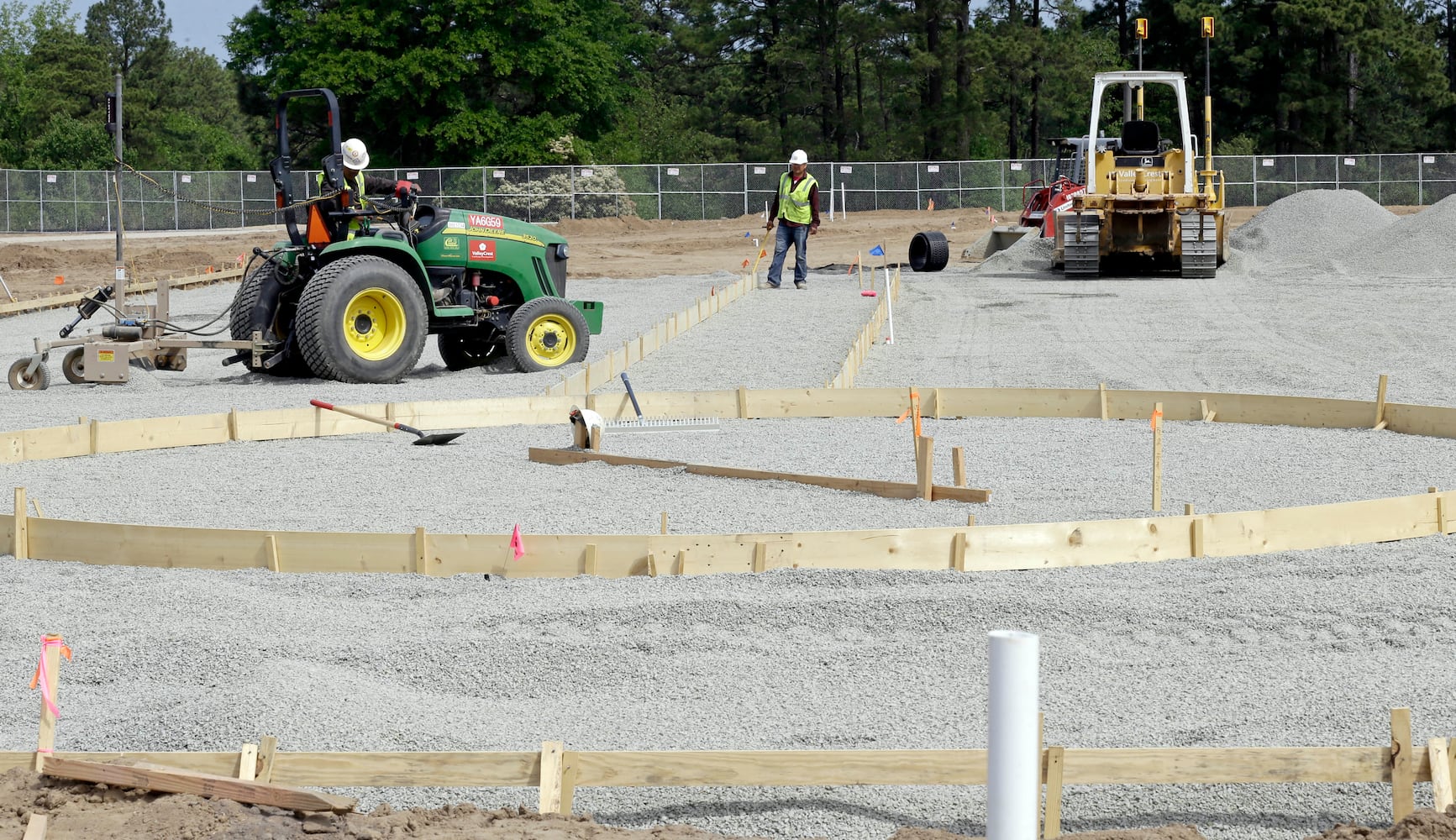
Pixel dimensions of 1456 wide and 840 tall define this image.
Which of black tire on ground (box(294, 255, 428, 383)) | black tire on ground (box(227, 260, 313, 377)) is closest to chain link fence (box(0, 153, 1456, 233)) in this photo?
black tire on ground (box(227, 260, 313, 377))

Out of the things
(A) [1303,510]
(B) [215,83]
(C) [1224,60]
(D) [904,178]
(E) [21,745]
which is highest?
(B) [215,83]

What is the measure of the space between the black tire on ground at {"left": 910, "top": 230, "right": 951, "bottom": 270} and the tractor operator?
13.9 metres

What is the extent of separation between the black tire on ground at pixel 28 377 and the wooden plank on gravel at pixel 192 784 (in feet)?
28.2

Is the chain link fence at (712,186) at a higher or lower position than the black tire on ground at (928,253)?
higher

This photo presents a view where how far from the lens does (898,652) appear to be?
4.96m

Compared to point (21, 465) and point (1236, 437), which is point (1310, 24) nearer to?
point (1236, 437)

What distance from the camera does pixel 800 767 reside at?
146 inches

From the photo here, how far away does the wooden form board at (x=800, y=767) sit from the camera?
143 inches

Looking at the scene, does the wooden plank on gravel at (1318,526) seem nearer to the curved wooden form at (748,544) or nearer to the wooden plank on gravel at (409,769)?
the curved wooden form at (748,544)

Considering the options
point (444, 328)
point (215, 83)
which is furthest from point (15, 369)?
point (215, 83)

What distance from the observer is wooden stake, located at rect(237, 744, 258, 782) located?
12.1ft

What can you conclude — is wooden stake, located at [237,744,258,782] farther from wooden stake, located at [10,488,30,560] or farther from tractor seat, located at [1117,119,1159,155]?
tractor seat, located at [1117,119,1159,155]

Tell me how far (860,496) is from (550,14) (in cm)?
3861

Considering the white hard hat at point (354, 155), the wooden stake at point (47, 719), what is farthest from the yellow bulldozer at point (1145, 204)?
the wooden stake at point (47, 719)
